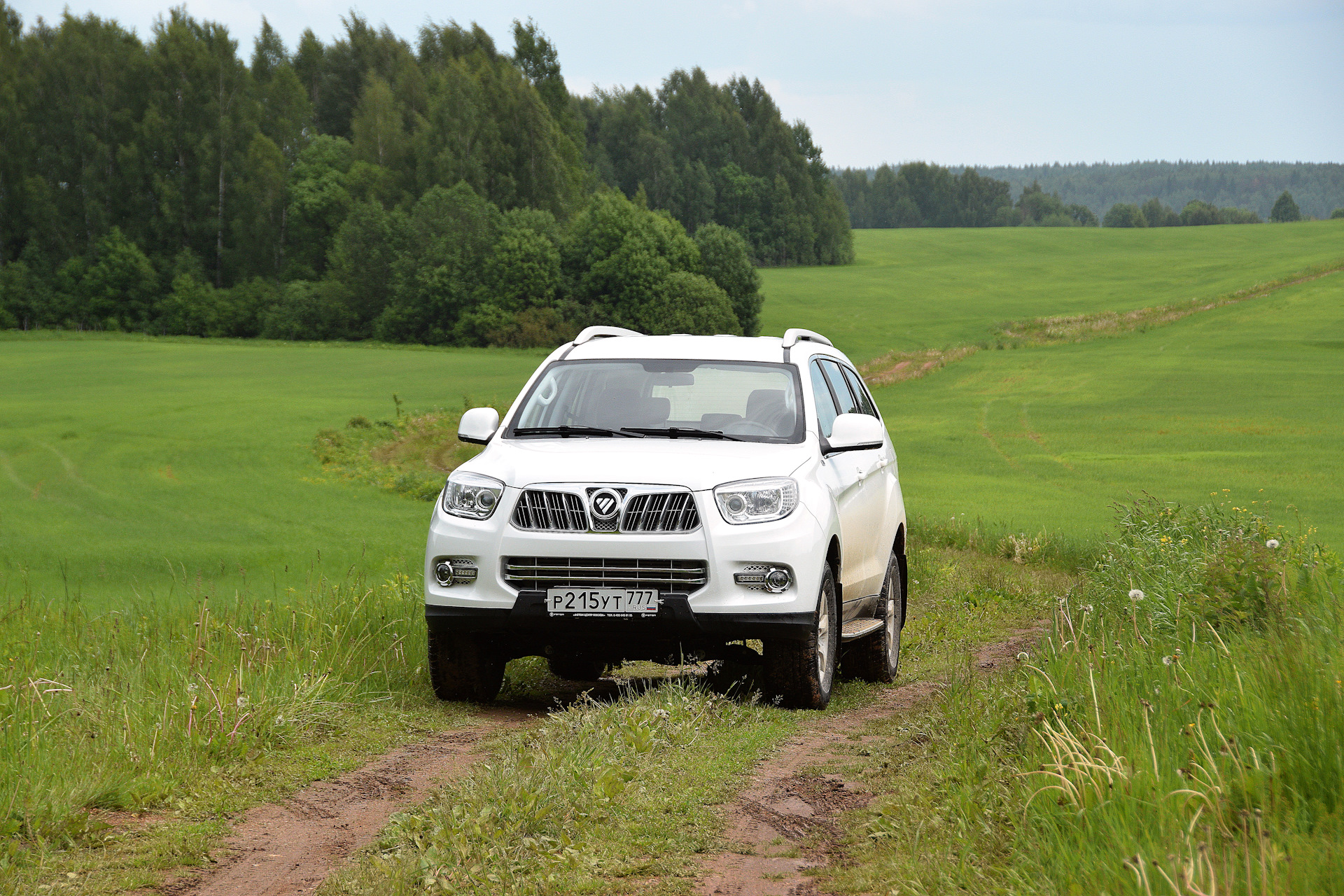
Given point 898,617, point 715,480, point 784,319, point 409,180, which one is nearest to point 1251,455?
point 898,617

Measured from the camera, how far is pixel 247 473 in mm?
29750

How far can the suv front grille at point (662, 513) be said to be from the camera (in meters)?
6.95

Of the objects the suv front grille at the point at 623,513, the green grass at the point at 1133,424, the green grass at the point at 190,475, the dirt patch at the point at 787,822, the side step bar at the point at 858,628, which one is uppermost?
the suv front grille at the point at 623,513

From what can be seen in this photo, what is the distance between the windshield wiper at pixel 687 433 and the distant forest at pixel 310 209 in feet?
231

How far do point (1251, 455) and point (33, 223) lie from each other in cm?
A: 7913

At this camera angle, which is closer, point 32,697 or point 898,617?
point 32,697

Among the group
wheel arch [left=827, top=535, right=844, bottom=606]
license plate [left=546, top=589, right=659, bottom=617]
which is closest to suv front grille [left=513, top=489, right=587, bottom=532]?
license plate [left=546, top=589, right=659, bottom=617]

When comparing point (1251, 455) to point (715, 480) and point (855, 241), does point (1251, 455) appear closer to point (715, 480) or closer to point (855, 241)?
point (715, 480)

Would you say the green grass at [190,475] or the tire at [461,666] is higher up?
the tire at [461,666]

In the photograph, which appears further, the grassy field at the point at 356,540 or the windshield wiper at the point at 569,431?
the windshield wiper at the point at 569,431

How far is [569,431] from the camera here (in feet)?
26.1

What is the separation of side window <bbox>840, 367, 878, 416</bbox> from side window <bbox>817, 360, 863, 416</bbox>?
8cm

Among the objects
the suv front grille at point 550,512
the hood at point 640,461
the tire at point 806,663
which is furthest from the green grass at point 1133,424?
the suv front grille at point 550,512

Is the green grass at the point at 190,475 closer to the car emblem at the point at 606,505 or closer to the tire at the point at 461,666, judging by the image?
the tire at the point at 461,666
